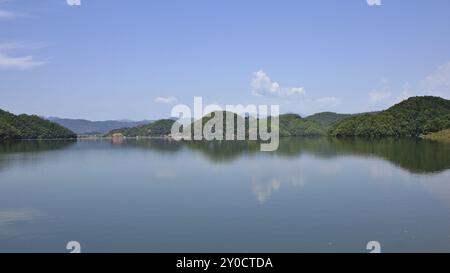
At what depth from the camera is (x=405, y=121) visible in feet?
497

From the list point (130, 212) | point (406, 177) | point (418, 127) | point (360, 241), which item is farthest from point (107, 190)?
point (418, 127)

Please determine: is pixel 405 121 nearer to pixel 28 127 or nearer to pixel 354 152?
pixel 354 152

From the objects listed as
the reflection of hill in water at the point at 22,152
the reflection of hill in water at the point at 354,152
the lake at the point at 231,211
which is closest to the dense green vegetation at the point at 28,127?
→ the reflection of hill in water at the point at 22,152

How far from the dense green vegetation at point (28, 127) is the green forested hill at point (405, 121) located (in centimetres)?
11712

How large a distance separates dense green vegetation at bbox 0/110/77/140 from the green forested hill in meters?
117

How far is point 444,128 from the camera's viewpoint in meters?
132

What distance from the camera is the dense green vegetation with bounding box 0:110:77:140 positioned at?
157 m

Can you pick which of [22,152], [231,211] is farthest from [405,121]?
[231,211]

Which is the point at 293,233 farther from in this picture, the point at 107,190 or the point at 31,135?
the point at 31,135

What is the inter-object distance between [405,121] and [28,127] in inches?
5663

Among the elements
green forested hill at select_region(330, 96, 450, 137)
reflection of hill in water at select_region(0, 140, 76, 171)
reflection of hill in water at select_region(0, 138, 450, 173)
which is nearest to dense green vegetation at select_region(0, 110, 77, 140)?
reflection of hill in water at select_region(0, 140, 76, 171)

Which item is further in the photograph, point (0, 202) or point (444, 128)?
point (444, 128)

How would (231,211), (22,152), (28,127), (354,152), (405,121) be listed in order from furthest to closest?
(28,127) → (405,121) → (22,152) → (354,152) → (231,211)

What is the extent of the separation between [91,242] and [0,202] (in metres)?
12.9
